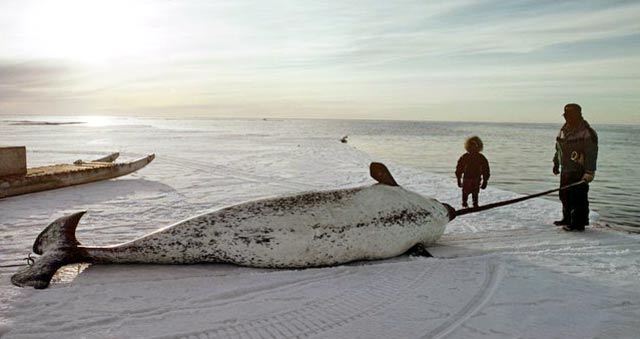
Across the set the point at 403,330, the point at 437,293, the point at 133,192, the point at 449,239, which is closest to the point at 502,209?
the point at 449,239

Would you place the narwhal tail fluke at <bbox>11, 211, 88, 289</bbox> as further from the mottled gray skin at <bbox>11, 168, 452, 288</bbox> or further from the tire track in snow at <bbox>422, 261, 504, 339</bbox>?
the tire track in snow at <bbox>422, 261, 504, 339</bbox>

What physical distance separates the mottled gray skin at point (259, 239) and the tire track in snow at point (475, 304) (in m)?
1.20

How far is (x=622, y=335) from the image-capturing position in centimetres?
382

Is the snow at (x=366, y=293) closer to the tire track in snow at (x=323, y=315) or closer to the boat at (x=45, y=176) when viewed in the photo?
the tire track in snow at (x=323, y=315)

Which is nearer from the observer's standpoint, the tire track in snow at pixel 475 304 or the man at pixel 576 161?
the tire track in snow at pixel 475 304

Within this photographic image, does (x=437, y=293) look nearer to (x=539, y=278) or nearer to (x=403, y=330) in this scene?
(x=403, y=330)

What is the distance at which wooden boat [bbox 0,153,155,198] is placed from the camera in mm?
9852

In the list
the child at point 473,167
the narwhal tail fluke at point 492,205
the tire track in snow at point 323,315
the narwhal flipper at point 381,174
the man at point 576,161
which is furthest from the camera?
the child at point 473,167

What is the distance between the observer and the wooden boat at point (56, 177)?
32.3 feet

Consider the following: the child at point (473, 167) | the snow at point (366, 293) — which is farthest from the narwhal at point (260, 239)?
the child at point (473, 167)

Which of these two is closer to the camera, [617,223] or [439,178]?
[617,223]

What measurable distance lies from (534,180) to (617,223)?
7030mm

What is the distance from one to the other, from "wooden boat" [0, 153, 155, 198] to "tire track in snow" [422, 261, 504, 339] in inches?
365

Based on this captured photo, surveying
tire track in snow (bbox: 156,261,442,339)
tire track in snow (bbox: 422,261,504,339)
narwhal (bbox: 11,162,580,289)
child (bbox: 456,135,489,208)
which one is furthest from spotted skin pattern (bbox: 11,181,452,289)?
child (bbox: 456,135,489,208)
